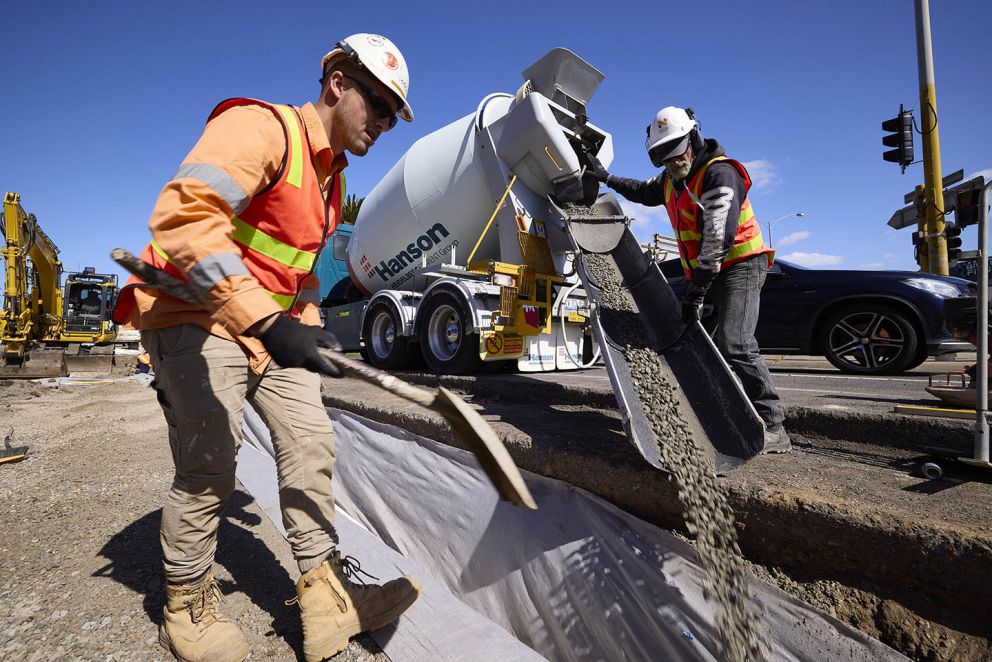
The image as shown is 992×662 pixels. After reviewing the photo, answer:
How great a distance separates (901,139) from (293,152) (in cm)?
976

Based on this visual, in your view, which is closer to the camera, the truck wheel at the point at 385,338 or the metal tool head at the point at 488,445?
the metal tool head at the point at 488,445

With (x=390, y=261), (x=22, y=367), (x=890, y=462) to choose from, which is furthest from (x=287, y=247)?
(x=22, y=367)

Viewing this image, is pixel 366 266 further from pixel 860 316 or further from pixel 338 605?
pixel 860 316

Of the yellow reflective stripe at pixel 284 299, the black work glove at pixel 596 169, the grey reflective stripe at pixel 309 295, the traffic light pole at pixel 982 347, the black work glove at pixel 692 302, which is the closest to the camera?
the yellow reflective stripe at pixel 284 299

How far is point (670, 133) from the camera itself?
9.58 ft

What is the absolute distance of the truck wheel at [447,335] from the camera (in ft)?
17.0

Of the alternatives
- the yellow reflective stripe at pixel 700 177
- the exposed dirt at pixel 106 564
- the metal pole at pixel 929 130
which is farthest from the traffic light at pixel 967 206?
the metal pole at pixel 929 130

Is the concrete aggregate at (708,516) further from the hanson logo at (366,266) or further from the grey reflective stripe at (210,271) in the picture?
the hanson logo at (366,266)

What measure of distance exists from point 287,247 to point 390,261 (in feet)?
15.4

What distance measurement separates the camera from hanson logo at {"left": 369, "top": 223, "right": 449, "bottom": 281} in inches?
222

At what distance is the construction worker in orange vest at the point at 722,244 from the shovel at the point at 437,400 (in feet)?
4.89

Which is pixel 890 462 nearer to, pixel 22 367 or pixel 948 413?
pixel 948 413

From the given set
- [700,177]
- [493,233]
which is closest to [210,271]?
[700,177]

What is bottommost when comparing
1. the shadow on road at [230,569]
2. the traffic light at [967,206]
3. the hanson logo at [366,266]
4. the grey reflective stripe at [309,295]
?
the shadow on road at [230,569]
